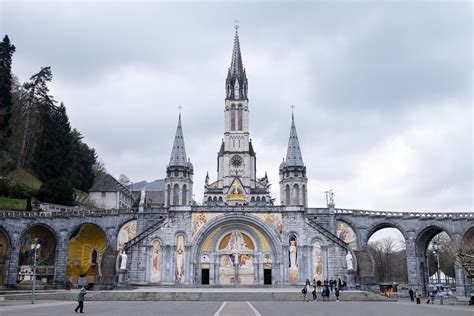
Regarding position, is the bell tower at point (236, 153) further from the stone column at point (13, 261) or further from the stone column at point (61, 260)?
the stone column at point (13, 261)

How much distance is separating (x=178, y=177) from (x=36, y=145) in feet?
75.9

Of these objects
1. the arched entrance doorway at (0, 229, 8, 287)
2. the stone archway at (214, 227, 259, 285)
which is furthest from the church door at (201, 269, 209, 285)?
the arched entrance doorway at (0, 229, 8, 287)

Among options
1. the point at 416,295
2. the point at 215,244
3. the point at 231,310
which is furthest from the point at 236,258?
the point at 231,310

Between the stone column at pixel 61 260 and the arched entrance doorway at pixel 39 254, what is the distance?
890mm

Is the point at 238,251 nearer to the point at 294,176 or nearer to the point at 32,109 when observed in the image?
the point at 294,176

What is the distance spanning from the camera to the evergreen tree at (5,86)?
5138 cm

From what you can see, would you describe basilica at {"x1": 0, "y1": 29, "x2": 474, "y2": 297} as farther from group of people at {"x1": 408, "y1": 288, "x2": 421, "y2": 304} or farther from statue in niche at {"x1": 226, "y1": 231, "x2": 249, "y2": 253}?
group of people at {"x1": 408, "y1": 288, "x2": 421, "y2": 304}

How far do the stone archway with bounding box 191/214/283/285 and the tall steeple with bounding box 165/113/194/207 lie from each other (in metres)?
31.2

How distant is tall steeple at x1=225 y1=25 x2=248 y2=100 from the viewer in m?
85.1

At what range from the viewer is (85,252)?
163 ft

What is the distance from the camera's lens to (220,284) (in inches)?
1698

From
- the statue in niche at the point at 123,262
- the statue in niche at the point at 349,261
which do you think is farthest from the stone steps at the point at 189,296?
the statue in niche at the point at 349,261

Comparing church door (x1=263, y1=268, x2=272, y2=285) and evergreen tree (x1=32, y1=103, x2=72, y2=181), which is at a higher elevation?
evergreen tree (x1=32, y1=103, x2=72, y2=181)

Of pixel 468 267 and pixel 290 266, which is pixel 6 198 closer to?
pixel 290 266
